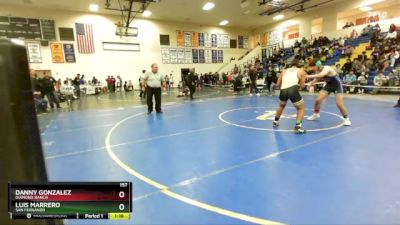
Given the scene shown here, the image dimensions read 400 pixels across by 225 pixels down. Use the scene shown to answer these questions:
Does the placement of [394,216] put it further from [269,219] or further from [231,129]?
[231,129]

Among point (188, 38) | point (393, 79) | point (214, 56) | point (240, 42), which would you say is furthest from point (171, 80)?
point (393, 79)

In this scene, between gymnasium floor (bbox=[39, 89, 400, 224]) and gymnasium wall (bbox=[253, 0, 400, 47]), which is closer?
gymnasium floor (bbox=[39, 89, 400, 224])

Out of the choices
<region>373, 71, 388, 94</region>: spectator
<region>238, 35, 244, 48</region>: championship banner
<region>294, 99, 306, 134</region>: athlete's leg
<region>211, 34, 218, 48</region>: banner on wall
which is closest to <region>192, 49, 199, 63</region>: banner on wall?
<region>211, 34, 218, 48</region>: banner on wall

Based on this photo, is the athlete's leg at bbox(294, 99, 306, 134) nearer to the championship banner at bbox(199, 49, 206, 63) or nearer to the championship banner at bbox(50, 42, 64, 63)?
the championship banner at bbox(50, 42, 64, 63)

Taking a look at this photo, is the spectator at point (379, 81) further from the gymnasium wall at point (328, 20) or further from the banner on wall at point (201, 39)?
the banner on wall at point (201, 39)

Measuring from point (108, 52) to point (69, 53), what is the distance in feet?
10.0

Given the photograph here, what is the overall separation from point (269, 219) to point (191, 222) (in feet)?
2.42

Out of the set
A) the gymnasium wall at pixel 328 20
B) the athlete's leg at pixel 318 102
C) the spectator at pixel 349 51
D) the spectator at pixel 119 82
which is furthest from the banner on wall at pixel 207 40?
the athlete's leg at pixel 318 102

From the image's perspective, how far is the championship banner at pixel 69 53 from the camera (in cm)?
2041

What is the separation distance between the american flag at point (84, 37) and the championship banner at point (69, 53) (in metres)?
0.57

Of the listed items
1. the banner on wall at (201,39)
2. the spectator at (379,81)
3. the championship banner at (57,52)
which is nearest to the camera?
the spectator at (379,81)
